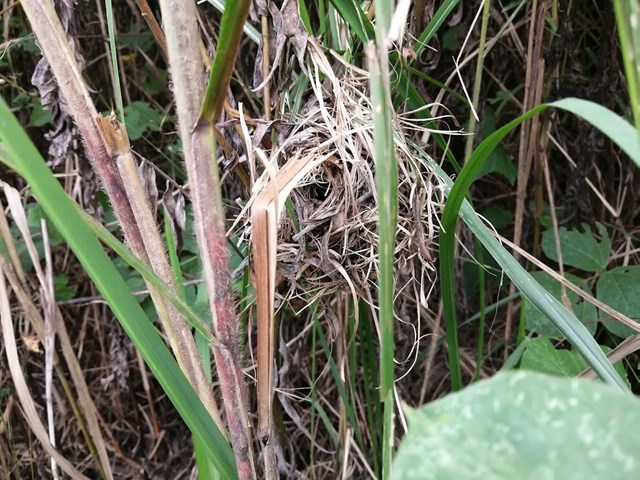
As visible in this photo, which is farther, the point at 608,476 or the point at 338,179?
the point at 338,179

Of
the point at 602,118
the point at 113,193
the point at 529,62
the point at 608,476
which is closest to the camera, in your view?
the point at 608,476

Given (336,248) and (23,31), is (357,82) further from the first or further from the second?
(23,31)

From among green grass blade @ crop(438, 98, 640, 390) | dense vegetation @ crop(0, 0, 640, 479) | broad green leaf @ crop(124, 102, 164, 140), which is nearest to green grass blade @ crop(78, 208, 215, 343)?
dense vegetation @ crop(0, 0, 640, 479)

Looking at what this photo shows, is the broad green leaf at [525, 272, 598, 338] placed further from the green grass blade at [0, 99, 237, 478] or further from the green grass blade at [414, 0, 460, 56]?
the green grass blade at [0, 99, 237, 478]

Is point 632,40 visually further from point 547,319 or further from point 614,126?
point 547,319

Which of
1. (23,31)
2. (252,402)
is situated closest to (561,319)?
(252,402)

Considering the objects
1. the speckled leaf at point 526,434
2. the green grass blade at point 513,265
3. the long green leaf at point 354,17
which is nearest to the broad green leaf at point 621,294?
the green grass blade at point 513,265

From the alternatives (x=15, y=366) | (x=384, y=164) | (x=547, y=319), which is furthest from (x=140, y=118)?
(x=384, y=164)
